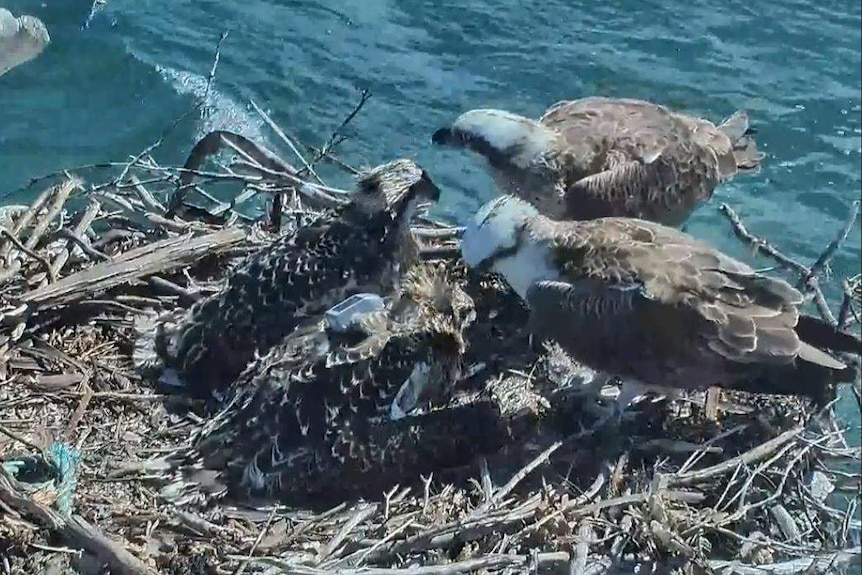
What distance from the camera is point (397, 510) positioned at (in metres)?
4.60

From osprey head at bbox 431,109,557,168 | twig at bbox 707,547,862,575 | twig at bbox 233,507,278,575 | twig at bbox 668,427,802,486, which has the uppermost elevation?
osprey head at bbox 431,109,557,168

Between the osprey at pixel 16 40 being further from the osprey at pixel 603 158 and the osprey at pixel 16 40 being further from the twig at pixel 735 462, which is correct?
the twig at pixel 735 462

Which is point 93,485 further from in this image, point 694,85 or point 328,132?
point 694,85

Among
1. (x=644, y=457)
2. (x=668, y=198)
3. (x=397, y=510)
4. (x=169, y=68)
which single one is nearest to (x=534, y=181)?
(x=668, y=198)

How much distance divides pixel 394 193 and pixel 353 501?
4.87ft

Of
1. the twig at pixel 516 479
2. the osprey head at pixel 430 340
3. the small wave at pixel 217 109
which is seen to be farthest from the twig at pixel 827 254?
the small wave at pixel 217 109

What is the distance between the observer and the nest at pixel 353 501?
4.27m

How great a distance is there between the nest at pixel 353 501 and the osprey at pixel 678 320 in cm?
31

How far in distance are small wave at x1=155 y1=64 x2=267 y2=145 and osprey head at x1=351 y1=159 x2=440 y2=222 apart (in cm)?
251

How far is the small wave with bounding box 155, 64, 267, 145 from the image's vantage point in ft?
25.7

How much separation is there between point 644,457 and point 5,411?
9.12ft

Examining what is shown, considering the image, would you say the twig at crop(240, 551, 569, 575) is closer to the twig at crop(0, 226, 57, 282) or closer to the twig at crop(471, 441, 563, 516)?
the twig at crop(471, 441, 563, 516)

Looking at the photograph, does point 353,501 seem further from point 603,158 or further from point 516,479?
point 603,158

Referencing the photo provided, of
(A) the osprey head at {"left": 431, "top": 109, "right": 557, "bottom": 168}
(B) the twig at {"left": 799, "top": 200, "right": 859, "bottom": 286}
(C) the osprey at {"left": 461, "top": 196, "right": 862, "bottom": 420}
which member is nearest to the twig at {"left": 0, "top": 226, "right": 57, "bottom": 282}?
(A) the osprey head at {"left": 431, "top": 109, "right": 557, "bottom": 168}
